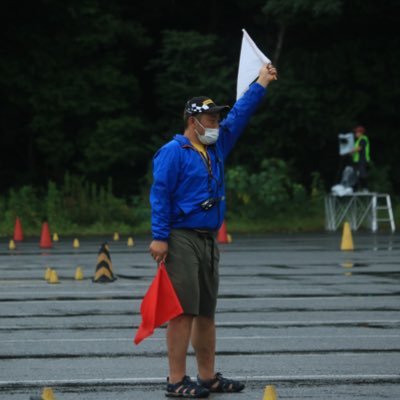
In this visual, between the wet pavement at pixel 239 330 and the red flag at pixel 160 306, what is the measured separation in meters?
0.47

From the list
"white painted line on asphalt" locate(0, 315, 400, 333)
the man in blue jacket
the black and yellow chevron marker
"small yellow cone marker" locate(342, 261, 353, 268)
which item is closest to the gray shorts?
the man in blue jacket

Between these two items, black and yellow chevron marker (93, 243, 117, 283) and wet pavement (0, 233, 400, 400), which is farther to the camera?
black and yellow chevron marker (93, 243, 117, 283)

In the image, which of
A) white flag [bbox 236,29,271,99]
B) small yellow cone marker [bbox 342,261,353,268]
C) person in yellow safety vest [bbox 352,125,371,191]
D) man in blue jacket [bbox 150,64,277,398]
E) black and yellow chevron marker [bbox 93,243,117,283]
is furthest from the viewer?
person in yellow safety vest [bbox 352,125,371,191]

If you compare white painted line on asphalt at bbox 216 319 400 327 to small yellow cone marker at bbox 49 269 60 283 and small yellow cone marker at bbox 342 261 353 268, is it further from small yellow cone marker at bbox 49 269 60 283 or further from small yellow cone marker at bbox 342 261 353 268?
small yellow cone marker at bbox 342 261 353 268

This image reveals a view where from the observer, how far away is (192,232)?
30.8 feet

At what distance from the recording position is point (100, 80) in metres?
38.9

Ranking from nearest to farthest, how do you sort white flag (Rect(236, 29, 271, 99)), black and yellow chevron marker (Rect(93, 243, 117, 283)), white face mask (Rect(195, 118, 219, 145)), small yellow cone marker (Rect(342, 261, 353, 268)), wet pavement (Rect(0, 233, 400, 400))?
white face mask (Rect(195, 118, 219, 145)) → wet pavement (Rect(0, 233, 400, 400)) → white flag (Rect(236, 29, 271, 99)) → black and yellow chevron marker (Rect(93, 243, 117, 283)) → small yellow cone marker (Rect(342, 261, 353, 268))

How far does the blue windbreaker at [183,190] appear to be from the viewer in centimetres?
927

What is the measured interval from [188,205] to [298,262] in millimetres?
12800

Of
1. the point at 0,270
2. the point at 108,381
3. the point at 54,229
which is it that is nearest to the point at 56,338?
the point at 108,381

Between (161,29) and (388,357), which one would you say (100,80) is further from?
(388,357)

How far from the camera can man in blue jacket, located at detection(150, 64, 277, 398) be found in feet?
30.3

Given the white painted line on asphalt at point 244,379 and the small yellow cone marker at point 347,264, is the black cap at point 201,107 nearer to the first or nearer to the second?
the white painted line on asphalt at point 244,379

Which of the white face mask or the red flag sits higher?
the white face mask
